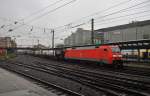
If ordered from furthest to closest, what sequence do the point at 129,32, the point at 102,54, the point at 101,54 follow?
1. the point at 129,32
2. the point at 101,54
3. the point at 102,54

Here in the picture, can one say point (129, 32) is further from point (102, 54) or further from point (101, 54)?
point (102, 54)

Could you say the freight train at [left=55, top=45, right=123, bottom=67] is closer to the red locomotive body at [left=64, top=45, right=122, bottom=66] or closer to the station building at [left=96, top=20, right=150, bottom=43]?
the red locomotive body at [left=64, top=45, right=122, bottom=66]

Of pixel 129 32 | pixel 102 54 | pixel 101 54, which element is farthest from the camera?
pixel 129 32

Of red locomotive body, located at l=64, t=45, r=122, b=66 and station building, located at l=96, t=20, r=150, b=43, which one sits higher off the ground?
station building, located at l=96, t=20, r=150, b=43

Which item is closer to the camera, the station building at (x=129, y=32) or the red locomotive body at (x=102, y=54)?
the red locomotive body at (x=102, y=54)

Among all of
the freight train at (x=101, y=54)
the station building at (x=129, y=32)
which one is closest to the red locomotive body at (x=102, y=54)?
the freight train at (x=101, y=54)

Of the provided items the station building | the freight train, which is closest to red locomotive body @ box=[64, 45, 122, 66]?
the freight train

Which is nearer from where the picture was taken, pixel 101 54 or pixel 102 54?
pixel 102 54

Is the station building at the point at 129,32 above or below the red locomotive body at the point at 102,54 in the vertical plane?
above

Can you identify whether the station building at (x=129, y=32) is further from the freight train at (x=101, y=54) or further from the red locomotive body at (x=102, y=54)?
the red locomotive body at (x=102, y=54)

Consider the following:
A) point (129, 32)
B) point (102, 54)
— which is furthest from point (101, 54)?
point (129, 32)

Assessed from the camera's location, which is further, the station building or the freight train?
the station building

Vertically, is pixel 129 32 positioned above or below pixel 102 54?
above

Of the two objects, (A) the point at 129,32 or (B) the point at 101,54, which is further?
(A) the point at 129,32
